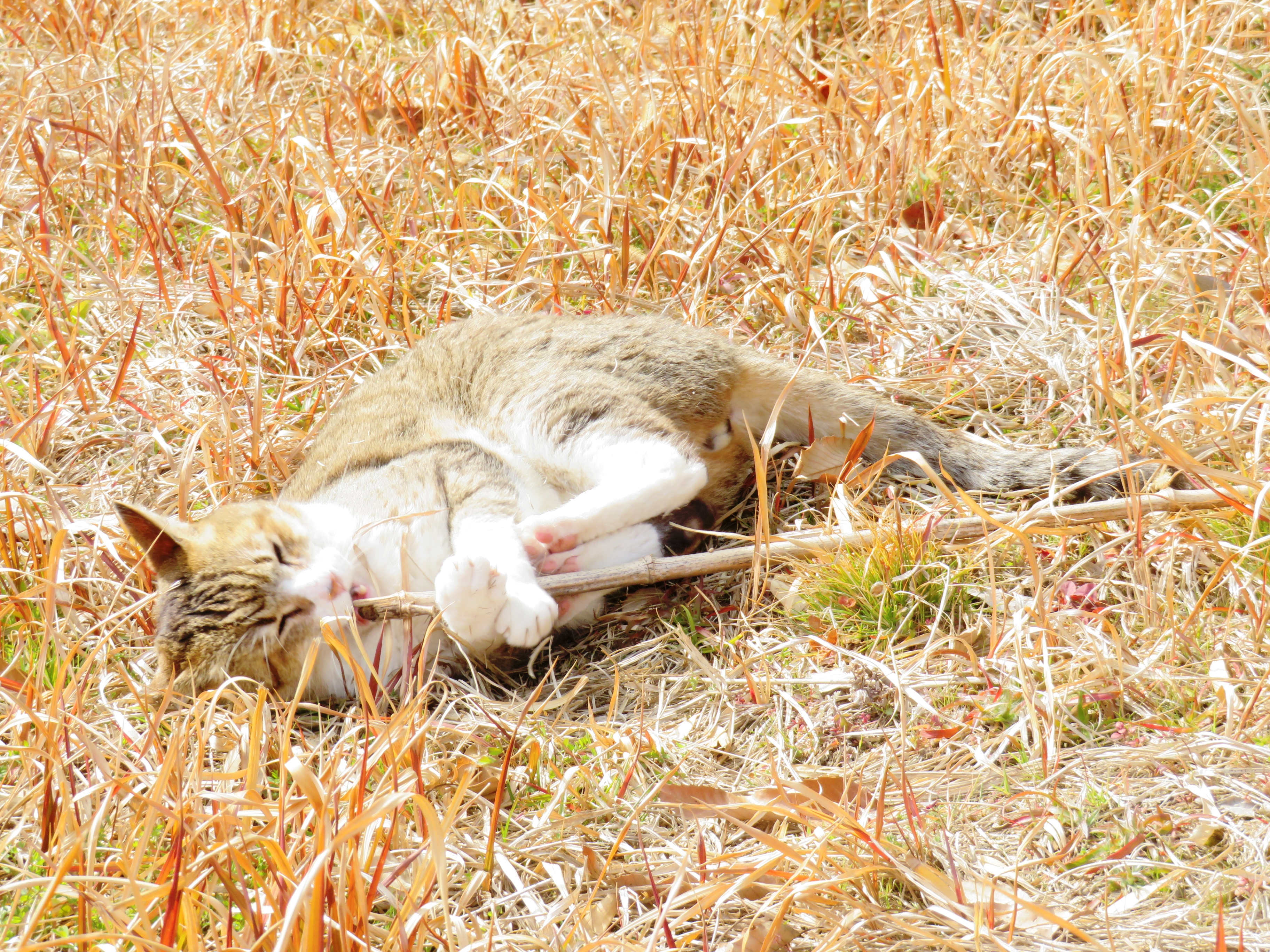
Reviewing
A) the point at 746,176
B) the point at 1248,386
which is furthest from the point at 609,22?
the point at 1248,386

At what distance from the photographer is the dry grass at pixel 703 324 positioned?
5.94 feet

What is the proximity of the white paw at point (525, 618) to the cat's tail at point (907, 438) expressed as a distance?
3.00 ft

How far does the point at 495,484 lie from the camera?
291cm

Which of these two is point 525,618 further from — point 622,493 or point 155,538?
point 155,538

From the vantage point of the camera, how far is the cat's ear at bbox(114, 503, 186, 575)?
2.56 m

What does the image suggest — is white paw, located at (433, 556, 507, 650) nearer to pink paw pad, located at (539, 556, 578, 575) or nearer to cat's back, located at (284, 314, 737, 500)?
pink paw pad, located at (539, 556, 578, 575)

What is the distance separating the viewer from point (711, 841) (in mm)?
2029

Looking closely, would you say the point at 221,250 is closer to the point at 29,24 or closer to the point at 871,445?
the point at 29,24

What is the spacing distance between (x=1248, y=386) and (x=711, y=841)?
6.12 ft

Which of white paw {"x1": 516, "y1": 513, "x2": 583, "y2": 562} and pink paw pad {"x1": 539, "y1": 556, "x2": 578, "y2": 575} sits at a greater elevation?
white paw {"x1": 516, "y1": 513, "x2": 583, "y2": 562}

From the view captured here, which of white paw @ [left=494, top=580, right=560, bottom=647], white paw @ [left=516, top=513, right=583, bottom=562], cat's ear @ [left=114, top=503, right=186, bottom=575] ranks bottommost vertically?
white paw @ [left=494, top=580, right=560, bottom=647]

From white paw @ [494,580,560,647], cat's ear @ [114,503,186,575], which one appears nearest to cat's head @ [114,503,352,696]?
cat's ear @ [114,503,186,575]

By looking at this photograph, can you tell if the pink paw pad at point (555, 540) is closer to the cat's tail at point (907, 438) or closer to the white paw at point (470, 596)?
the white paw at point (470, 596)

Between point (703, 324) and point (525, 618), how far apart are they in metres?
1.47
